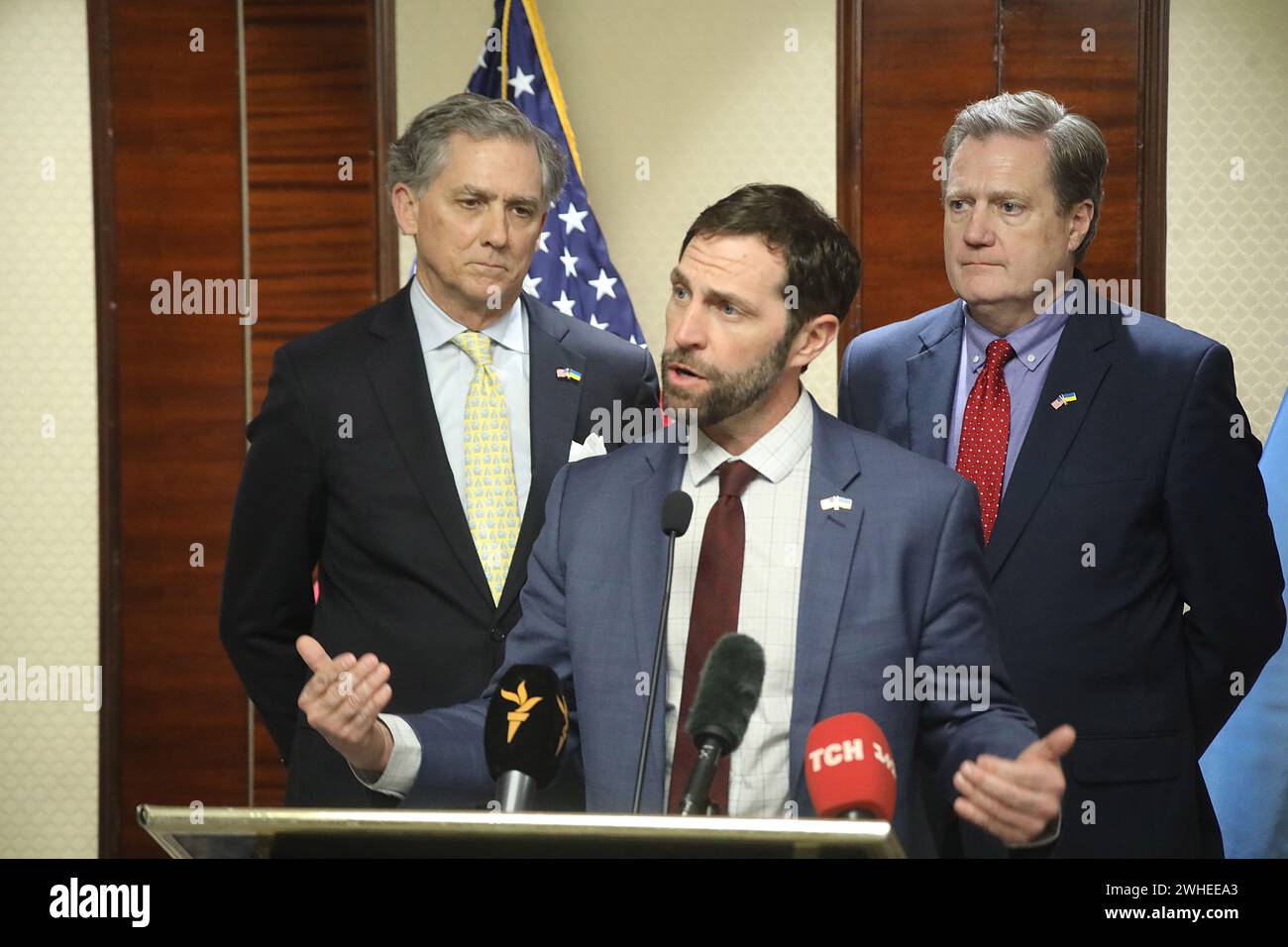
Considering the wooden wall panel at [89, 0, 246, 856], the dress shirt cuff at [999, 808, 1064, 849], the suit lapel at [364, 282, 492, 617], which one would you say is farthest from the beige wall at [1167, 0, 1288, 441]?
the dress shirt cuff at [999, 808, 1064, 849]

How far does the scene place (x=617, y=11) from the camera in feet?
15.8

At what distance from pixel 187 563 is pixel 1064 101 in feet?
10.5

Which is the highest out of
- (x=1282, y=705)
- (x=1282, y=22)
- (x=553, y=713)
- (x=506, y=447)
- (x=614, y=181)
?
(x=1282, y=22)

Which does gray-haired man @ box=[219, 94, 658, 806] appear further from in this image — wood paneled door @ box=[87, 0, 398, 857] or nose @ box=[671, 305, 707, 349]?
wood paneled door @ box=[87, 0, 398, 857]

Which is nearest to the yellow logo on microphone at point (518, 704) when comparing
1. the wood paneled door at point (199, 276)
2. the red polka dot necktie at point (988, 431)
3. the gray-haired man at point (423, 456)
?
the gray-haired man at point (423, 456)

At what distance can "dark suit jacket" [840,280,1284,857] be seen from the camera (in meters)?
2.65

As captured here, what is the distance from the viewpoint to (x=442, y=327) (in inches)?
117

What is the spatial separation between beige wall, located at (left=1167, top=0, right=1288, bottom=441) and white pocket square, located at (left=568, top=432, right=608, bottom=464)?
96.9 inches

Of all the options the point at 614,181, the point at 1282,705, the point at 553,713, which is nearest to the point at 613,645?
the point at 553,713

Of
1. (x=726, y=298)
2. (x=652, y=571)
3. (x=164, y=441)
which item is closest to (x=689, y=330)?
(x=726, y=298)

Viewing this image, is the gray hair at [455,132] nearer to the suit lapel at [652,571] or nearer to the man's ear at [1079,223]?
the suit lapel at [652,571]

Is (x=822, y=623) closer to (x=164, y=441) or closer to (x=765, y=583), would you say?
(x=765, y=583)

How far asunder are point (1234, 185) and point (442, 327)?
2.85 meters
